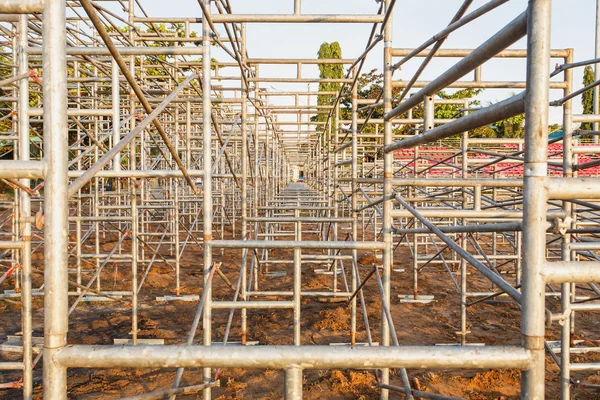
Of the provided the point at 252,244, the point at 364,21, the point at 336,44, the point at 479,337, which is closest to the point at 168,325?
the point at 252,244

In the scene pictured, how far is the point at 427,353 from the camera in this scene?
111 cm

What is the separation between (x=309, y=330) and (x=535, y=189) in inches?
187

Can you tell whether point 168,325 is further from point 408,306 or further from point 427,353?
point 427,353

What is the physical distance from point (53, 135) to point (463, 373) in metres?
4.39

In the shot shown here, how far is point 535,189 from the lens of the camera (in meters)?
1.08

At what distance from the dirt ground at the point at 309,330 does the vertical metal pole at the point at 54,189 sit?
291 cm

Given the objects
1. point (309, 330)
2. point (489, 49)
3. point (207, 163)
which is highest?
point (489, 49)

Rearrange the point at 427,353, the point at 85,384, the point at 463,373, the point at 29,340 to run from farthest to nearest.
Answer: the point at 463,373 < the point at 85,384 < the point at 29,340 < the point at 427,353

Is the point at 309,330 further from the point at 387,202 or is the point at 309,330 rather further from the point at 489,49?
the point at 489,49

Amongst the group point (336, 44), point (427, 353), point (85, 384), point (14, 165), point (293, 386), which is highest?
point (336, 44)

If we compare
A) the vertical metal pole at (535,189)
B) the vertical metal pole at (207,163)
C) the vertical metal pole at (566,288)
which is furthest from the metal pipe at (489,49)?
the vertical metal pole at (566,288)

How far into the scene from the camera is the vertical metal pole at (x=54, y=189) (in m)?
1.16

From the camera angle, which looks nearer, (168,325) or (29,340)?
(29,340)

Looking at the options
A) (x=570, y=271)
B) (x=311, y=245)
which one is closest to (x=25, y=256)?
(x=311, y=245)
